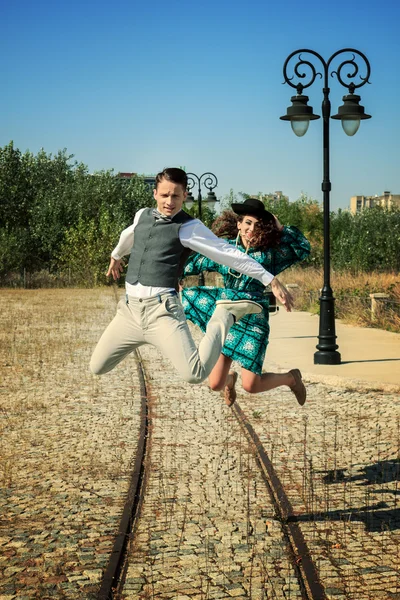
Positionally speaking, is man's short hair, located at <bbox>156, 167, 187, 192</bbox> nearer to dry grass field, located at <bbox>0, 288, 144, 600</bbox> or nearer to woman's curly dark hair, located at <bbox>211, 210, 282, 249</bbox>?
woman's curly dark hair, located at <bbox>211, 210, 282, 249</bbox>

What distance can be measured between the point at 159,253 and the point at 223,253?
0.43 m

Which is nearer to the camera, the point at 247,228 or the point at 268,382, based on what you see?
the point at 247,228

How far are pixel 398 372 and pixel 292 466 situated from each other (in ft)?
18.0

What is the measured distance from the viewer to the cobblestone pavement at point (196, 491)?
461 cm

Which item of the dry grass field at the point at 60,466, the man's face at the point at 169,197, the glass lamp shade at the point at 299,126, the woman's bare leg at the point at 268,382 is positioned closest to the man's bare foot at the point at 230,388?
the woman's bare leg at the point at 268,382

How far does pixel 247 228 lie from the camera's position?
6.41 meters

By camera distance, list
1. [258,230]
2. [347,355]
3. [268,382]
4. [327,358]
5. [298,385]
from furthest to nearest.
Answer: [347,355], [327,358], [298,385], [268,382], [258,230]

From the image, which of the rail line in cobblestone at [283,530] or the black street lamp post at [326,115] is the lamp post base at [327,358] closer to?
the black street lamp post at [326,115]

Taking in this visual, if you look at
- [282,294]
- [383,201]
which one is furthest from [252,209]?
[383,201]

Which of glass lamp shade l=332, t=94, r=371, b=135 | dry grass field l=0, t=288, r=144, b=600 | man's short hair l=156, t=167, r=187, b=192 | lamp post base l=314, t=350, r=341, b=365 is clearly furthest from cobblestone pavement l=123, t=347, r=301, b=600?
glass lamp shade l=332, t=94, r=371, b=135

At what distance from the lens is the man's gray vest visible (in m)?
5.54

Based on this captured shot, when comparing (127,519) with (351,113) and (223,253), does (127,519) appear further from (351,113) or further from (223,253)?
(351,113)

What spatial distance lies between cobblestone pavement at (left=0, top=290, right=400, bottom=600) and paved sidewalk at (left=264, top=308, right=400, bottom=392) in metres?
0.57

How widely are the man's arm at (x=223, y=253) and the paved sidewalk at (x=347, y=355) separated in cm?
582
